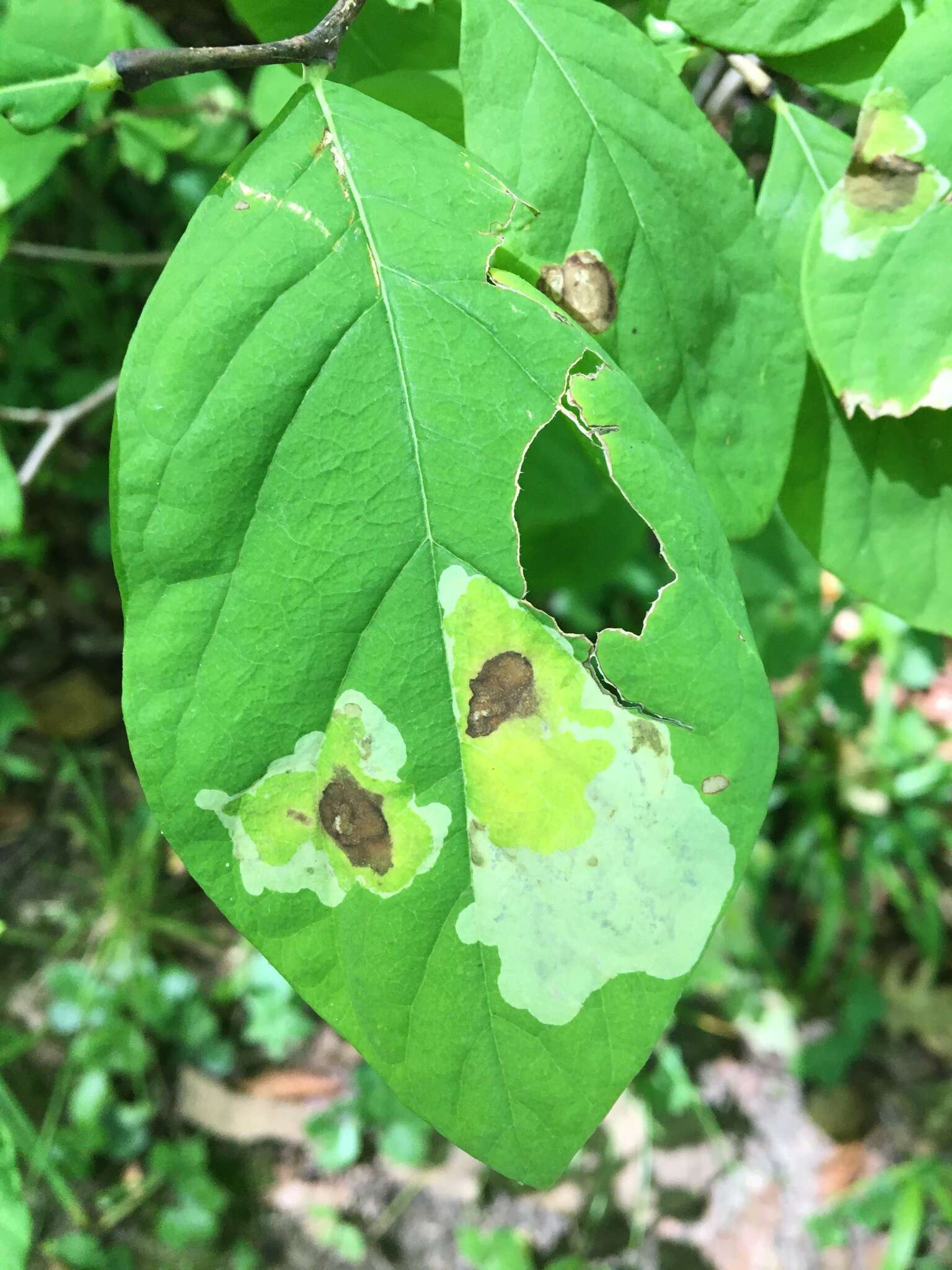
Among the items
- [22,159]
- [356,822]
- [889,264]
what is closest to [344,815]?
[356,822]

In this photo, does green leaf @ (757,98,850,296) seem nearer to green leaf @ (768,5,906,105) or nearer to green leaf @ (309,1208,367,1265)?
green leaf @ (768,5,906,105)

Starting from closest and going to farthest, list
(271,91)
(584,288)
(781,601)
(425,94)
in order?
(584,288) < (425,94) < (271,91) < (781,601)

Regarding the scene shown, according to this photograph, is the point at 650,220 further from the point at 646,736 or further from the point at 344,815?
the point at 344,815

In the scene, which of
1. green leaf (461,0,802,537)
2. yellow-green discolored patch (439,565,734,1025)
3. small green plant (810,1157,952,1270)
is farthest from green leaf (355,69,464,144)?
small green plant (810,1157,952,1270)

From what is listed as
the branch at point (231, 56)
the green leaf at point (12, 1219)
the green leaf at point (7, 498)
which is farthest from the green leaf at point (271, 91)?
the green leaf at point (12, 1219)

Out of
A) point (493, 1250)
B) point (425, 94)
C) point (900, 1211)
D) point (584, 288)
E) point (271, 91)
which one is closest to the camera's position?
point (584, 288)

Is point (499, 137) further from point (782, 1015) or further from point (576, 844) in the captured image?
point (782, 1015)

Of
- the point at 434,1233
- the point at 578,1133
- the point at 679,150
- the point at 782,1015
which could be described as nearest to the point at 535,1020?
the point at 578,1133
